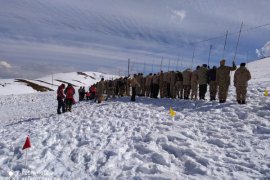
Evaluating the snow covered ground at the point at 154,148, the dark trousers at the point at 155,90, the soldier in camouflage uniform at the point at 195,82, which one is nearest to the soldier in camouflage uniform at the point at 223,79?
the soldier in camouflage uniform at the point at 195,82

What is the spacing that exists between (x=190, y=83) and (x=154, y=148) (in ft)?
36.1

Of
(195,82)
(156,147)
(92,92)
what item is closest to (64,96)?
(195,82)

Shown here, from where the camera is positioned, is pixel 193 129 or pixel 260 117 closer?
pixel 193 129

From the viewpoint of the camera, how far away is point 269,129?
10695 mm

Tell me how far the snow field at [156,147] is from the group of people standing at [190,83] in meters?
2.22

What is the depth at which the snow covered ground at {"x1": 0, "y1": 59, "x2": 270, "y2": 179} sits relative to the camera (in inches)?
318

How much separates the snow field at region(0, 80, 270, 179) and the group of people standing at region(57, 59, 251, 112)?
2218mm

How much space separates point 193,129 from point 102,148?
3.90 metres

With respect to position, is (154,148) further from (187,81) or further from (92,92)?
(92,92)

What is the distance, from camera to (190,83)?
19.9 metres

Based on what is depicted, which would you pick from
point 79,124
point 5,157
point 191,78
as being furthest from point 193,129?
point 191,78

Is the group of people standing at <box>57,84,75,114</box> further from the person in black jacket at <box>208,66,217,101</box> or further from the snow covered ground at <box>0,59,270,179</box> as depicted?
the person in black jacket at <box>208,66,217,101</box>

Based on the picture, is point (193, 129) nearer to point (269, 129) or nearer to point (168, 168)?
point (269, 129)

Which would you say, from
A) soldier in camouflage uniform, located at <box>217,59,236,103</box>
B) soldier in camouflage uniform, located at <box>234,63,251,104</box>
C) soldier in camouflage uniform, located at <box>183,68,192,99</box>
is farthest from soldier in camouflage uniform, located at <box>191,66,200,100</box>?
soldier in camouflage uniform, located at <box>234,63,251,104</box>
